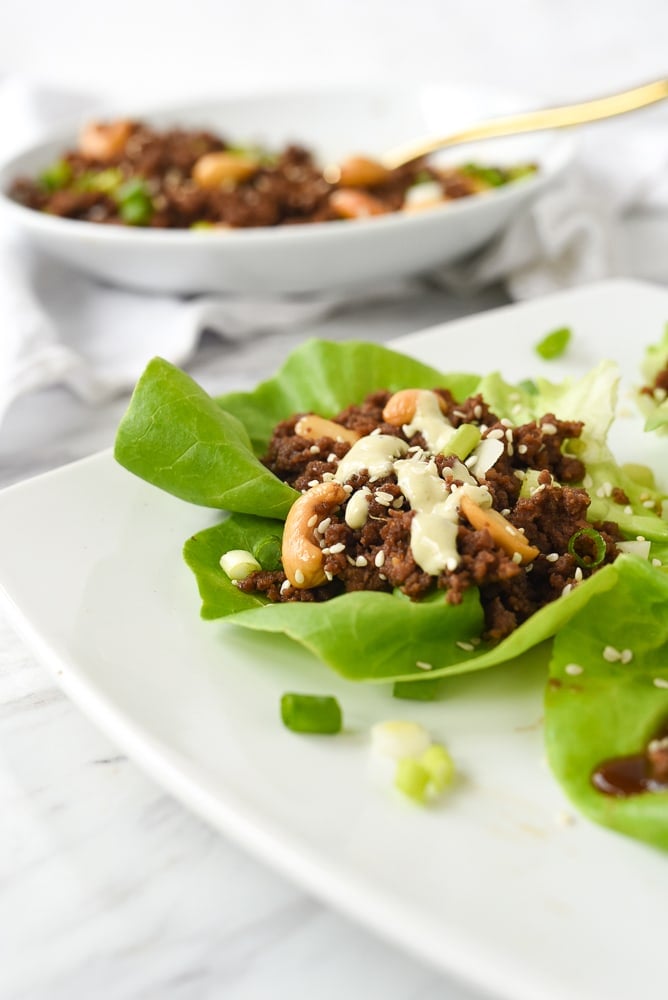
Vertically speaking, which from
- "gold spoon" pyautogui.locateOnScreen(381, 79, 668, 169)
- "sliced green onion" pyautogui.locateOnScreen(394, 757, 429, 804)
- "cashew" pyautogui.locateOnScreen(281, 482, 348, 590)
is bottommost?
"sliced green onion" pyautogui.locateOnScreen(394, 757, 429, 804)

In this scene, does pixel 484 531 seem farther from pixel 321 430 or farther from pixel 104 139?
pixel 104 139

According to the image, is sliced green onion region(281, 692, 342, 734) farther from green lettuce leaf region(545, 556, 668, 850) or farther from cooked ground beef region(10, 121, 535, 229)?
cooked ground beef region(10, 121, 535, 229)

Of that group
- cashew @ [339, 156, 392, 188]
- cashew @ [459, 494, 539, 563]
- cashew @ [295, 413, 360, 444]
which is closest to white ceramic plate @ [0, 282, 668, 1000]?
cashew @ [459, 494, 539, 563]

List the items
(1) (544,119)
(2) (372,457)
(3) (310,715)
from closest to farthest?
(3) (310,715) → (2) (372,457) → (1) (544,119)

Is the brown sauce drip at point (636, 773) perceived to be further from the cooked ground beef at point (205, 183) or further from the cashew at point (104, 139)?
the cashew at point (104, 139)

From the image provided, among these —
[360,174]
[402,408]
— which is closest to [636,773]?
[402,408]

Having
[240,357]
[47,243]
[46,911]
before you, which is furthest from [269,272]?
[46,911]

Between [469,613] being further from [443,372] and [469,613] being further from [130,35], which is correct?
[130,35]
